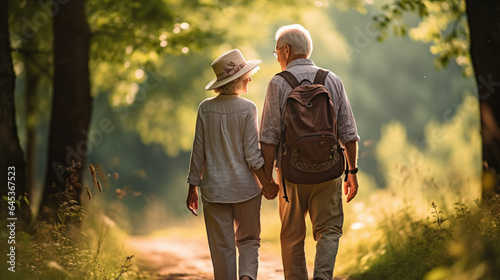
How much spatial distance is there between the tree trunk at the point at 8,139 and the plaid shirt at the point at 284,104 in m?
2.77

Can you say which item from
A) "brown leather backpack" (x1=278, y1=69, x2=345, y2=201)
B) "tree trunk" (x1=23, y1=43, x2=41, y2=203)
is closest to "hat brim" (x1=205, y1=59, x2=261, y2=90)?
"brown leather backpack" (x1=278, y1=69, x2=345, y2=201)

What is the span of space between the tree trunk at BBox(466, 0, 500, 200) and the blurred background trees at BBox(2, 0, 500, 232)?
1.04 ft

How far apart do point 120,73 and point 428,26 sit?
7490mm

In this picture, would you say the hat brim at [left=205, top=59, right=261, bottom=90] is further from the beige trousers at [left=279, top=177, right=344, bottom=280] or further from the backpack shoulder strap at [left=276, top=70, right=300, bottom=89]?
the beige trousers at [left=279, top=177, right=344, bottom=280]

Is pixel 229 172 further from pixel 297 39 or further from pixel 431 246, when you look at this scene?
pixel 431 246

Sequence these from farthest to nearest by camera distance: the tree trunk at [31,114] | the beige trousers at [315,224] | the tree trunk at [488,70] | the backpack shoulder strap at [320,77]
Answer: the tree trunk at [31,114] → the tree trunk at [488,70] → the backpack shoulder strap at [320,77] → the beige trousers at [315,224]

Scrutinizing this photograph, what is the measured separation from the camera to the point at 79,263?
4.94m

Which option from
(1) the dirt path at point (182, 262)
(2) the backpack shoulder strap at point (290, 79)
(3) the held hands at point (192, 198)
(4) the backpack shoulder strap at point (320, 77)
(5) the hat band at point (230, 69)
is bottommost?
(1) the dirt path at point (182, 262)

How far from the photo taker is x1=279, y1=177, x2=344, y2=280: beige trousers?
15.1ft

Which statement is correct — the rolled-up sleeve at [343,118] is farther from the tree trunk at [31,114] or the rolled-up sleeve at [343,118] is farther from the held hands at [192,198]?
the tree trunk at [31,114]

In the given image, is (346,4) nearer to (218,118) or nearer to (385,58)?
(218,118)

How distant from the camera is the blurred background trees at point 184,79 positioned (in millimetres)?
7602

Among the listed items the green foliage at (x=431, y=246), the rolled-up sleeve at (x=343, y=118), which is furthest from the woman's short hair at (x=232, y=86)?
the green foliage at (x=431, y=246)

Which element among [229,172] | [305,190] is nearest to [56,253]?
[229,172]
